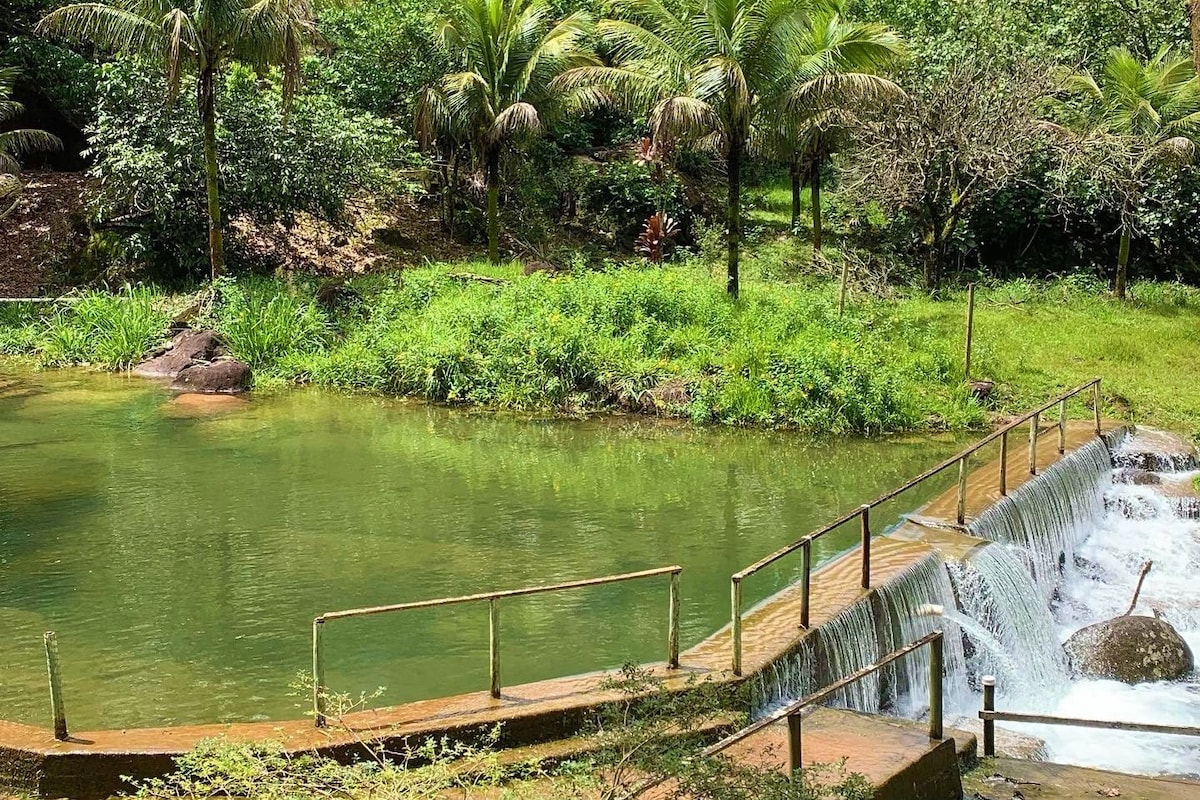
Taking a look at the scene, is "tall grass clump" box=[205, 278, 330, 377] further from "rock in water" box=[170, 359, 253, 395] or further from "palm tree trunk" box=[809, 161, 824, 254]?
"palm tree trunk" box=[809, 161, 824, 254]

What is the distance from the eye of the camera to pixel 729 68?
19.5 metres

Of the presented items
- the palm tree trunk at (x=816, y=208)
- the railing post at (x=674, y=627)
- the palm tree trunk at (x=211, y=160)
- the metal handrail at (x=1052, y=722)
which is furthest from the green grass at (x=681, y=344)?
the railing post at (x=674, y=627)

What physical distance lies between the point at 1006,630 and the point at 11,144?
84.9 ft

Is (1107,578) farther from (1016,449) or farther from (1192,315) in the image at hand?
(1192,315)

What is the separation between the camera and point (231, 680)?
28.1ft

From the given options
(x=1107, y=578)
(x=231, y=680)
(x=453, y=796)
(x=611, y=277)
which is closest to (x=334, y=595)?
(x=231, y=680)

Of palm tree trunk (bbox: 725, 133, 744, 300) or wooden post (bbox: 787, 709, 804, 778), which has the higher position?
palm tree trunk (bbox: 725, 133, 744, 300)

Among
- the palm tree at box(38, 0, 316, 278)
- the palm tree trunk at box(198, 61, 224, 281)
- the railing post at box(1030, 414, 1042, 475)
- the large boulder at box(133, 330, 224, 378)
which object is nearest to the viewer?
the railing post at box(1030, 414, 1042, 475)

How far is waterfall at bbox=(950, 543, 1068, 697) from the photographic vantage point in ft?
34.6

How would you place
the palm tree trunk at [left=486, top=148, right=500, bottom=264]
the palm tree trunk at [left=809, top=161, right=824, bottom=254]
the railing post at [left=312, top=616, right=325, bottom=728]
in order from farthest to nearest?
the palm tree trunk at [left=809, top=161, right=824, bottom=254] < the palm tree trunk at [left=486, top=148, right=500, bottom=264] < the railing post at [left=312, top=616, right=325, bottom=728]

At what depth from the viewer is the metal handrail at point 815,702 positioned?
576cm

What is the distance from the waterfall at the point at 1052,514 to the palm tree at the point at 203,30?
1513 centimetres

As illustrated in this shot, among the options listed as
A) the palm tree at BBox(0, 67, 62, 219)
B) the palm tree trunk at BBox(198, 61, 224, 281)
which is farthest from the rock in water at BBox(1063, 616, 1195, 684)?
the palm tree at BBox(0, 67, 62, 219)

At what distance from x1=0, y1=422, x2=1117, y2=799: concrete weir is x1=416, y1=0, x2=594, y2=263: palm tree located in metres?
17.5
